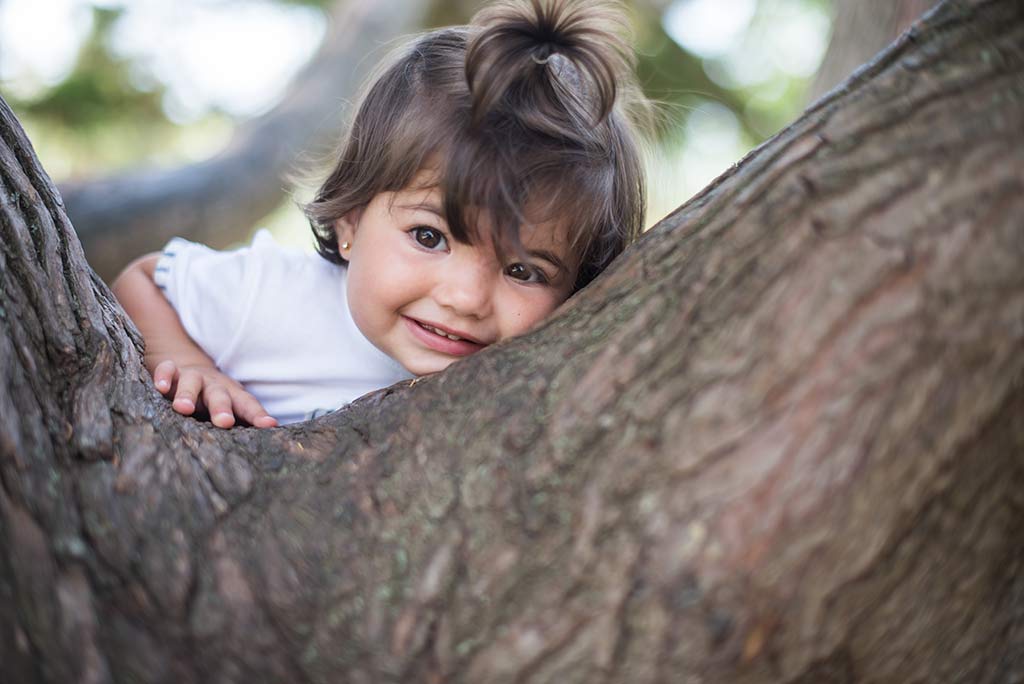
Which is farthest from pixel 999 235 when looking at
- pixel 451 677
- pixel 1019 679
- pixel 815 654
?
pixel 451 677

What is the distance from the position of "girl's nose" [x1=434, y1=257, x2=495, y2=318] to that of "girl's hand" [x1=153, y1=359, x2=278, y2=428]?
437mm

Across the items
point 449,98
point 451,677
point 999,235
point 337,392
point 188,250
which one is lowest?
point 451,677

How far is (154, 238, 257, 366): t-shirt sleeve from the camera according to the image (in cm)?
225

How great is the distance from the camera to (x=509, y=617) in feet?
3.76

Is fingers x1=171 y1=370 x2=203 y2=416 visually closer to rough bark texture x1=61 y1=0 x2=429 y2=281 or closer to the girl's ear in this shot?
the girl's ear

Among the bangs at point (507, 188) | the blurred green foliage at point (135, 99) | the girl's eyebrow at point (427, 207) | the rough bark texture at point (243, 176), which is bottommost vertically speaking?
the bangs at point (507, 188)

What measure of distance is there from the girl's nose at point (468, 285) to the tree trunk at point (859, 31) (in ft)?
6.20

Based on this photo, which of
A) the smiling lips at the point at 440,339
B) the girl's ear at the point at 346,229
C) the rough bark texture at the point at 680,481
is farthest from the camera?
the girl's ear at the point at 346,229

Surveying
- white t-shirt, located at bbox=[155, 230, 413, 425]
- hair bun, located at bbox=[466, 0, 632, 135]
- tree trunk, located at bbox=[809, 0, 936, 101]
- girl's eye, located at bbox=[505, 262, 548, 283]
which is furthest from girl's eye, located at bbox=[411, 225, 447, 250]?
tree trunk, located at bbox=[809, 0, 936, 101]

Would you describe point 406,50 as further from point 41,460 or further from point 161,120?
point 161,120

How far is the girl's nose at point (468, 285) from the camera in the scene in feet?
6.23

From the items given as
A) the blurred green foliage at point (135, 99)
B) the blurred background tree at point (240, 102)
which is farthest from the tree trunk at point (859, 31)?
the blurred green foliage at point (135, 99)

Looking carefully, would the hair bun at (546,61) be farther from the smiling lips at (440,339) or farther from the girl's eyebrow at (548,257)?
the smiling lips at (440,339)

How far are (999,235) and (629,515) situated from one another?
0.53m
